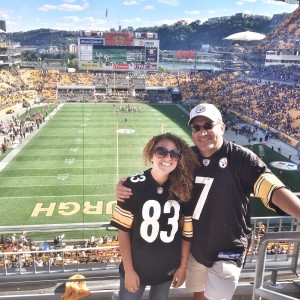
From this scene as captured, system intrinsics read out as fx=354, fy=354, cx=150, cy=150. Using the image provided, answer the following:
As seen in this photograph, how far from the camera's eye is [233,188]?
2588 mm

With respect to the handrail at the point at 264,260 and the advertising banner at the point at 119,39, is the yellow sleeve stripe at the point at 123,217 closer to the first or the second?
the handrail at the point at 264,260

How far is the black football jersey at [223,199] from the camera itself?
2.59 meters

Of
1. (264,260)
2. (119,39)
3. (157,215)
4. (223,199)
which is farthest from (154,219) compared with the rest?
(119,39)

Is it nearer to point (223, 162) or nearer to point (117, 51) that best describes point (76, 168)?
point (223, 162)

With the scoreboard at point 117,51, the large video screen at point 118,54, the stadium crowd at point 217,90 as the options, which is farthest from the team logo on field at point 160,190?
the large video screen at point 118,54

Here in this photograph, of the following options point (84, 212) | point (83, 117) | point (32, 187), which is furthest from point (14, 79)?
point (84, 212)

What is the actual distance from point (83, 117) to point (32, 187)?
19352mm

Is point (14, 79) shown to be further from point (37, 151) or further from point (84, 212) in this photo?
point (84, 212)

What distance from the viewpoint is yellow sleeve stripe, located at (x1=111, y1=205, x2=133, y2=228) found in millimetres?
2594

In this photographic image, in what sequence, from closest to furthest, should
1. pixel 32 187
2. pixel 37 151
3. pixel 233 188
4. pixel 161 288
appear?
1. pixel 233 188
2. pixel 161 288
3. pixel 32 187
4. pixel 37 151

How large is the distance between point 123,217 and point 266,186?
1032 mm

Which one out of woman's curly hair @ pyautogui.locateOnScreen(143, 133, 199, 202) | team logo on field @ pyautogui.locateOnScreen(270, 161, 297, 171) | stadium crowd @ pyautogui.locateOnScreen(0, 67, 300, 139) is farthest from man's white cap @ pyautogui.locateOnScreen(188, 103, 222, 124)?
stadium crowd @ pyautogui.locateOnScreen(0, 67, 300, 139)

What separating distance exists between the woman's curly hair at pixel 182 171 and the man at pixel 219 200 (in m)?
0.09

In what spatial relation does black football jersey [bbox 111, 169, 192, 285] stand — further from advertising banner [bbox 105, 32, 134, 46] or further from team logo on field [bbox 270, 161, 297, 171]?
advertising banner [bbox 105, 32, 134, 46]
